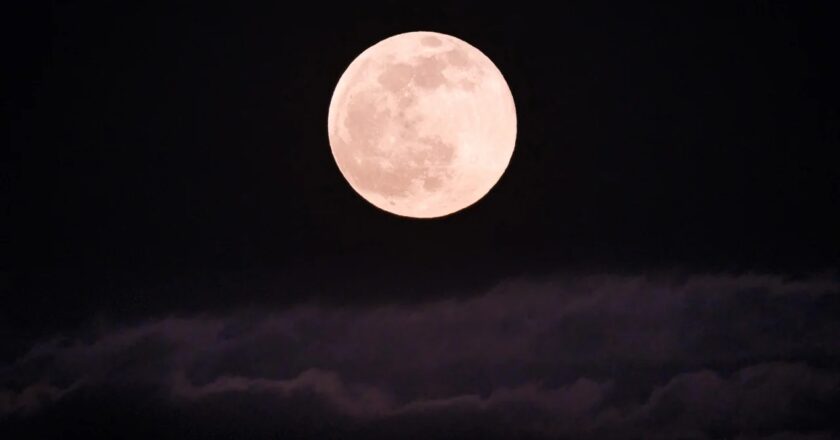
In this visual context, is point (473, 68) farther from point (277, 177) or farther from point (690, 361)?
point (690, 361)

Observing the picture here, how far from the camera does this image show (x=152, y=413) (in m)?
4.46

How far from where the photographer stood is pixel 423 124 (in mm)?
3137

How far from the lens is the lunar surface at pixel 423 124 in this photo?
3.16m

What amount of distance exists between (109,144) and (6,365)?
5.39ft

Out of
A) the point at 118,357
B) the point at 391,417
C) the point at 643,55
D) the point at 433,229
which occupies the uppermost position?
the point at 643,55

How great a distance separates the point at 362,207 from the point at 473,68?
4.62ft

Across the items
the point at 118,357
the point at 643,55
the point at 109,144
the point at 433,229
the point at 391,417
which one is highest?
the point at 643,55

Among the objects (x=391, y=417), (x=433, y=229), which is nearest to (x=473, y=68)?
(x=433, y=229)

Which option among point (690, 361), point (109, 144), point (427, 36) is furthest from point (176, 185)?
point (690, 361)

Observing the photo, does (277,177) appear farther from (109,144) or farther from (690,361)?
(690,361)

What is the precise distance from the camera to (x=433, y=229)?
4.40 meters

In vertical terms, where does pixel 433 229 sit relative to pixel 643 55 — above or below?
below

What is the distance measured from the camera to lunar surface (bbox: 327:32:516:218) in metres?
3.16

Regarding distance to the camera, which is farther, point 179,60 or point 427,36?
point 179,60
